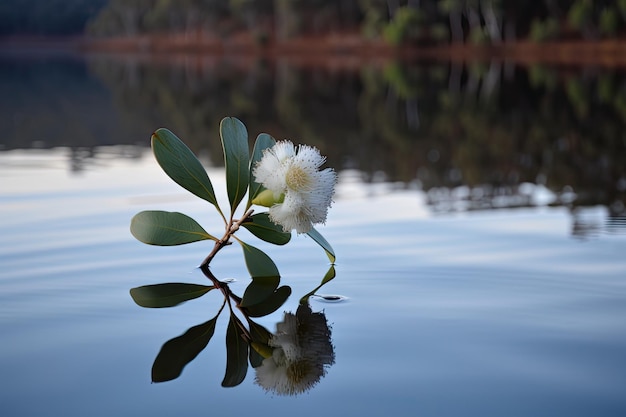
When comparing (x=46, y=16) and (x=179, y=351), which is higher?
(x=46, y=16)

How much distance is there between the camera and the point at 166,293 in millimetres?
3082

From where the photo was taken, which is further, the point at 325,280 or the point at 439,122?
the point at 439,122

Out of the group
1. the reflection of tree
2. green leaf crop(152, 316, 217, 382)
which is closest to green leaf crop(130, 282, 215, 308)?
green leaf crop(152, 316, 217, 382)

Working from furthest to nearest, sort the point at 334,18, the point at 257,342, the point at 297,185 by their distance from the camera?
the point at 334,18
the point at 297,185
the point at 257,342

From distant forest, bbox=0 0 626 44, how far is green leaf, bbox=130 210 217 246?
41.9 meters

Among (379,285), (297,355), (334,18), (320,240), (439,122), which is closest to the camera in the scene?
(297,355)

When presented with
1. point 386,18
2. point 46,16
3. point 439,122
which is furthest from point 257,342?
point 46,16

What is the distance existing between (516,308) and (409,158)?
5.17m

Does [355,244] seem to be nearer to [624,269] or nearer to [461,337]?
[624,269]

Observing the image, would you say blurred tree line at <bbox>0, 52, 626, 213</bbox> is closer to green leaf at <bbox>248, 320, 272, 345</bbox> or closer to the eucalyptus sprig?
the eucalyptus sprig

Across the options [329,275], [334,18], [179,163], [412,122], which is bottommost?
[412,122]

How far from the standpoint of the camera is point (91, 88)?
22.0 m

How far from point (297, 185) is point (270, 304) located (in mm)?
395

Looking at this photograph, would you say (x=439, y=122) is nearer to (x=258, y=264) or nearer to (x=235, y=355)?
(x=258, y=264)
